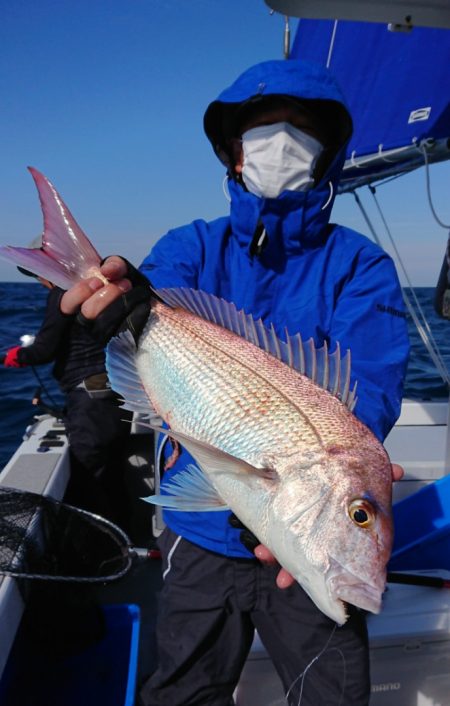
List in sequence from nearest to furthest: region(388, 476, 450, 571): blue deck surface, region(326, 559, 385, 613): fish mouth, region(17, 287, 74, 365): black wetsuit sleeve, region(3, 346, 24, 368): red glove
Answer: region(326, 559, 385, 613): fish mouth → region(388, 476, 450, 571): blue deck surface → region(17, 287, 74, 365): black wetsuit sleeve → region(3, 346, 24, 368): red glove

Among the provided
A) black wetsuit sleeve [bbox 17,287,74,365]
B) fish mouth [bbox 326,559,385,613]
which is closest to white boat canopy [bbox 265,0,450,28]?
fish mouth [bbox 326,559,385,613]

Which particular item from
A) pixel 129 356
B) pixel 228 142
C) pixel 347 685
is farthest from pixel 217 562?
pixel 228 142

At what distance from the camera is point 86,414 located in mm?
4340

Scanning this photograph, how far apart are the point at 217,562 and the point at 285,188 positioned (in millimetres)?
1578

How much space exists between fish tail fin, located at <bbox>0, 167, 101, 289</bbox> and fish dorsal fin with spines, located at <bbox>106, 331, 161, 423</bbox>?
30 cm

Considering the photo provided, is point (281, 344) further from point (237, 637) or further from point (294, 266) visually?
point (237, 637)

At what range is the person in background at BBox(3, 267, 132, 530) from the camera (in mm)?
4277

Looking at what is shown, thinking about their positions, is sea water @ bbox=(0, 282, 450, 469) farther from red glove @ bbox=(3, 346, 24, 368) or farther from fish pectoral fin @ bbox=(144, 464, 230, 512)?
fish pectoral fin @ bbox=(144, 464, 230, 512)

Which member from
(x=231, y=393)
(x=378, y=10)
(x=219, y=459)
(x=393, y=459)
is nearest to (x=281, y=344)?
(x=231, y=393)

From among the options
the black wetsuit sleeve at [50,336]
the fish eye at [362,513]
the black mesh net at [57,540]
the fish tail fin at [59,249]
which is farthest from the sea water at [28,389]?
the fish eye at [362,513]

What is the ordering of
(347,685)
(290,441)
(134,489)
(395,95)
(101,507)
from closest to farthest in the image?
(290,441)
(347,685)
(101,507)
(134,489)
(395,95)

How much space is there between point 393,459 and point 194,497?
276 centimetres

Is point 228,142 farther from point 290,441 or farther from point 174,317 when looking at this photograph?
point 290,441

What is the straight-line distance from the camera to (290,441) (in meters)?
1.49
